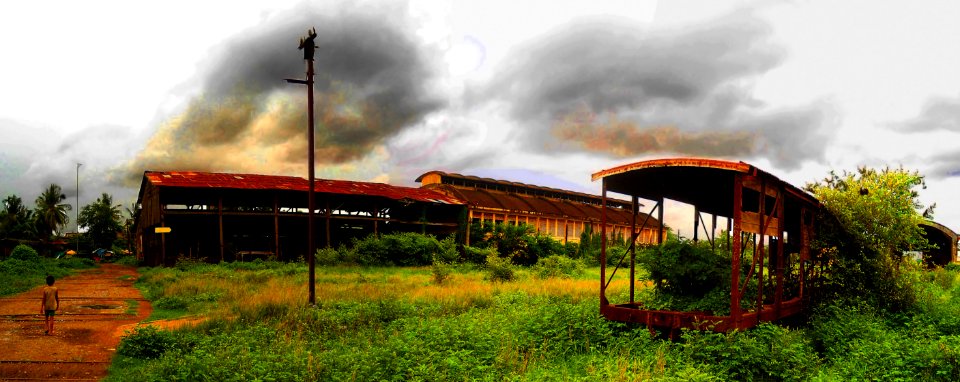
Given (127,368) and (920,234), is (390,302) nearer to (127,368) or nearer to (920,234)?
(127,368)

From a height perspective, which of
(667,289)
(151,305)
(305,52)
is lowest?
(151,305)

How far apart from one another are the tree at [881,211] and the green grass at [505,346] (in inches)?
44.9

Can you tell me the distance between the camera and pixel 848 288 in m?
14.3

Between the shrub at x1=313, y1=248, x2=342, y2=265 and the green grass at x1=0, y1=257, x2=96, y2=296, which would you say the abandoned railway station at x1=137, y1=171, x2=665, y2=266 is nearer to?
the shrub at x1=313, y1=248, x2=342, y2=265

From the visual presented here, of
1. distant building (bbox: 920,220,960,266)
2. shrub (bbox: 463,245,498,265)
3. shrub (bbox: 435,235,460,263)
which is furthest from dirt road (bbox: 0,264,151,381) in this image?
distant building (bbox: 920,220,960,266)

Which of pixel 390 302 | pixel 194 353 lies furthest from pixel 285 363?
pixel 390 302

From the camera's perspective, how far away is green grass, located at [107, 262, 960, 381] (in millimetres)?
8359

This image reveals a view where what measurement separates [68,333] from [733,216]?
46.5 feet

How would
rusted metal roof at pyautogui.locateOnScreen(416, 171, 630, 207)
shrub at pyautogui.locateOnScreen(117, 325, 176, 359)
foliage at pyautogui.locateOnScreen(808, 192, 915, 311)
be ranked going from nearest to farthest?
shrub at pyautogui.locateOnScreen(117, 325, 176, 359) < foliage at pyautogui.locateOnScreen(808, 192, 915, 311) < rusted metal roof at pyautogui.locateOnScreen(416, 171, 630, 207)

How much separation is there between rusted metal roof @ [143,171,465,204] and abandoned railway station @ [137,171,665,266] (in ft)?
0.17

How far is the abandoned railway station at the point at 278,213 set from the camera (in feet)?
103

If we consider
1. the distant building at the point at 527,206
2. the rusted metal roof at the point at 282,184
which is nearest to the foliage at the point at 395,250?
the rusted metal roof at the point at 282,184

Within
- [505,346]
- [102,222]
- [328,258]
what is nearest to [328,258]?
[328,258]

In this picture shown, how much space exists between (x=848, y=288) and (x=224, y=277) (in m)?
21.8
